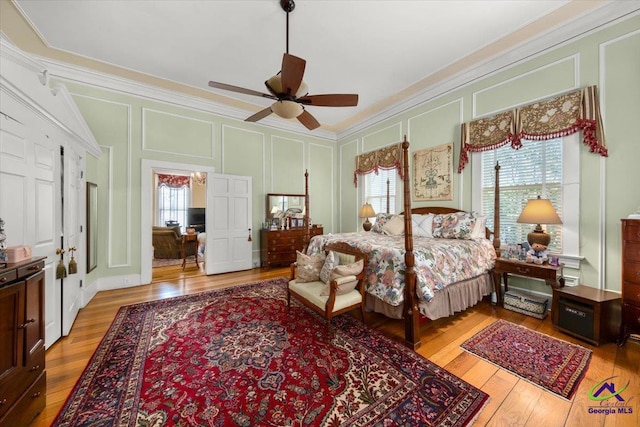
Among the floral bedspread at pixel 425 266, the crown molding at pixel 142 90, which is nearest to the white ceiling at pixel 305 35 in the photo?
the crown molding at pixel 142 90

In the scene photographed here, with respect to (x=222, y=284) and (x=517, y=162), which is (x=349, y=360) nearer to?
(x=222, y=284)

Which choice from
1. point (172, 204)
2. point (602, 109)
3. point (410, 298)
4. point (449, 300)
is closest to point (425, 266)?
point (410, 298)

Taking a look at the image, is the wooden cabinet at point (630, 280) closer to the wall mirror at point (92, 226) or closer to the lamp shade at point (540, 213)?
the lamp shade at point (540, 213)

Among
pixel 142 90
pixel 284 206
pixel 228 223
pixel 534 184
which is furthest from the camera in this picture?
pixel 284 206

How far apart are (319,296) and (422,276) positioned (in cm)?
100

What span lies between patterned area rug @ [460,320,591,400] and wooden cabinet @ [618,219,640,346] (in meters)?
0.43

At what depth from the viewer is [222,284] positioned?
13.2ft

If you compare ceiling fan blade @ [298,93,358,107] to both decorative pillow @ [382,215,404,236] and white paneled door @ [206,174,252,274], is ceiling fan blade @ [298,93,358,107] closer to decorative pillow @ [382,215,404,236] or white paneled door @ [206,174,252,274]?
decorative pillow @ [382,215,404,236]

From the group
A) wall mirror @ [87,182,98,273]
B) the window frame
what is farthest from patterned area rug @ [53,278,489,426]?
the window frame

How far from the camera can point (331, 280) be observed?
2230 millimetres

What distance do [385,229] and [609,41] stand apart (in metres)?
3.17

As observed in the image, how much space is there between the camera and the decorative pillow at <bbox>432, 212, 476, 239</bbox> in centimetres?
323

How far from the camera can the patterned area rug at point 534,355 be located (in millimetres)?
1733

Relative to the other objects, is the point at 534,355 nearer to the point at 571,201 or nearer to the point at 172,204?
the point at 571,201
